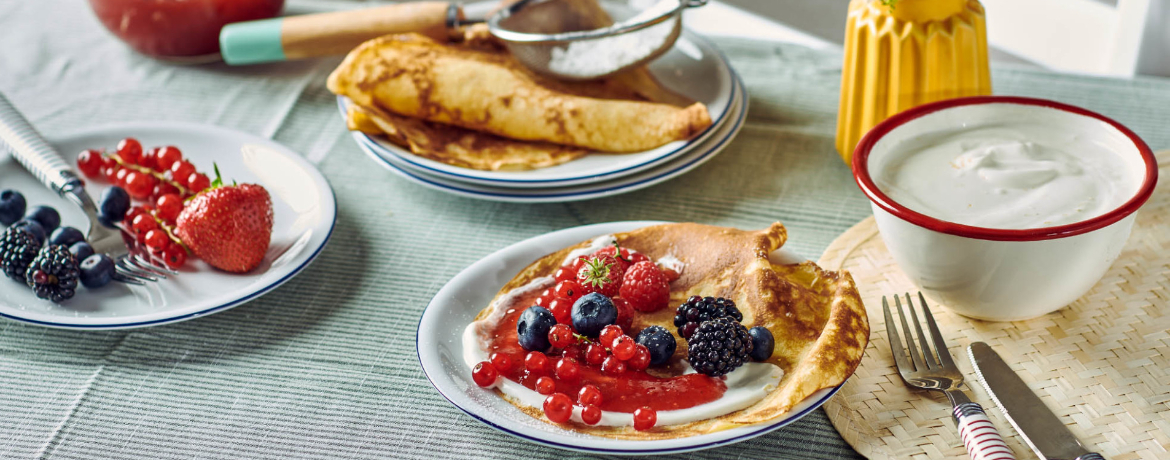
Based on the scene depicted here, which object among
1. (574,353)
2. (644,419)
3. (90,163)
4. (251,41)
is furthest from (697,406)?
(251,41)

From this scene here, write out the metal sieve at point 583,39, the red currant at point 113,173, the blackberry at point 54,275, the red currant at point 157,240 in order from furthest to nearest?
1. the metal sieve at point 583,39
2. the red currant at point 113,173
3. the red currant at point 157,240
4. the blackberry at point 54,275

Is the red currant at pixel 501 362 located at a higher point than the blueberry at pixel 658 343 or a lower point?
lower

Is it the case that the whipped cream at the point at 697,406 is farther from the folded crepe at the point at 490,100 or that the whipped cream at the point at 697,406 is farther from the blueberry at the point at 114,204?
the blueberry at the point at 114,204

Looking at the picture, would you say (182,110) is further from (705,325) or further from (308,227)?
(705,325)

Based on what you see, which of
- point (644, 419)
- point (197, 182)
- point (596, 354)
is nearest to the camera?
point (644, 419)

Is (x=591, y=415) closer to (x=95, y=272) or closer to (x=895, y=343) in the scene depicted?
(x=895, y=343)

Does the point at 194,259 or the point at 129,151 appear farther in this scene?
the point at 129,151

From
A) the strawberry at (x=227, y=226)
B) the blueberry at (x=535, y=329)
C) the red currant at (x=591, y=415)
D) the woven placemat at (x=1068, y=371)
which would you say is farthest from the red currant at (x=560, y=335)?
the strawberry at (x=227, y=226)

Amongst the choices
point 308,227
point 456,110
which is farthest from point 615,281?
point 456,110
